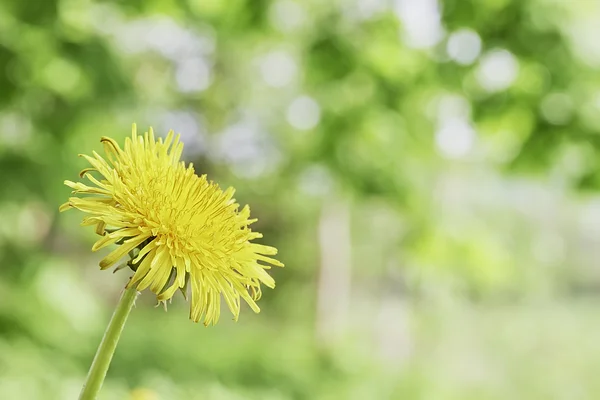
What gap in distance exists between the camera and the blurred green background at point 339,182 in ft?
3.77

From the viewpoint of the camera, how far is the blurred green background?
3.77 feet

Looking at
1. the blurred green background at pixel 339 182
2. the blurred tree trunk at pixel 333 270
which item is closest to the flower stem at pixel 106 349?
the blurred green background at pixel 339 182

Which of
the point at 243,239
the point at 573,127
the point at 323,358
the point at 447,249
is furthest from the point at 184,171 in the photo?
the point at 323,358

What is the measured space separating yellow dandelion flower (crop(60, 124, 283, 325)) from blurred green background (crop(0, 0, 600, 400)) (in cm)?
22

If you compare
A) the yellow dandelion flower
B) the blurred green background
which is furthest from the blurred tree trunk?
the yellow dandelion flower

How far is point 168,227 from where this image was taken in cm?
30

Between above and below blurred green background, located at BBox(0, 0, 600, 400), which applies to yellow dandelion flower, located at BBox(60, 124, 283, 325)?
below

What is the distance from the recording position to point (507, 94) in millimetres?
1180

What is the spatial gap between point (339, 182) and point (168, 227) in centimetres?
157

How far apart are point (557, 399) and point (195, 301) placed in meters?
2.80

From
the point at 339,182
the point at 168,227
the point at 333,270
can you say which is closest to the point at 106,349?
the point at 168,227

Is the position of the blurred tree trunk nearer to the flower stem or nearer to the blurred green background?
the blurred green background

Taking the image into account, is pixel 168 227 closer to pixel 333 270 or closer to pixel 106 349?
pixel 106 349

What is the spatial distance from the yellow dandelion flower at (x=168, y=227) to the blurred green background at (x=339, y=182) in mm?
224
